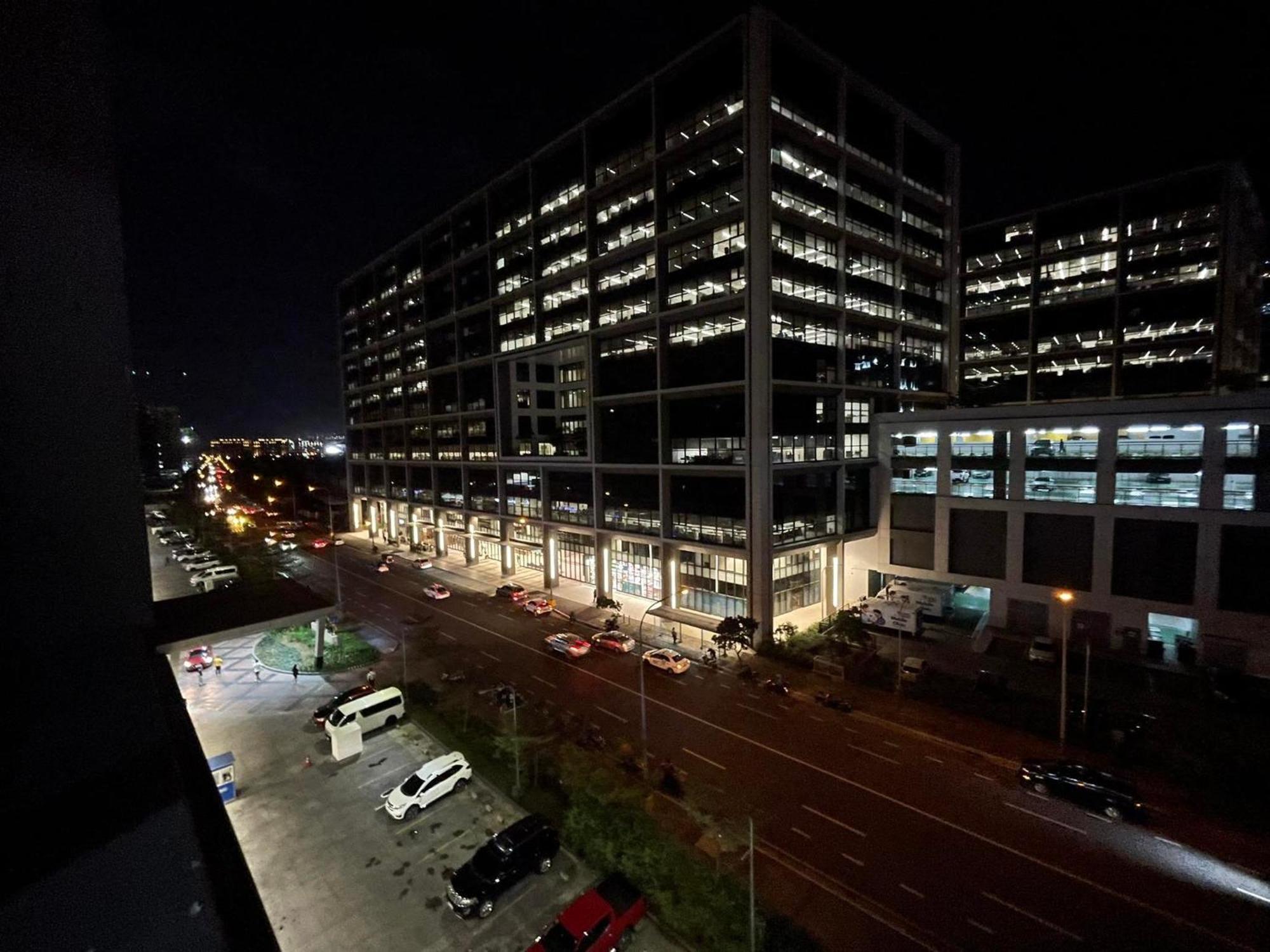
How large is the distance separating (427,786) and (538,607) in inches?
875

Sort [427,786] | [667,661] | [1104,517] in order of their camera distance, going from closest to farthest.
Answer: [427,786] < [667,661] < [1104,517]

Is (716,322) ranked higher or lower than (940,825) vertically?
higher

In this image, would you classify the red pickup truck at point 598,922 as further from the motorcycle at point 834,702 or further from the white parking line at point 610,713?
the motorcycle at point 834,702

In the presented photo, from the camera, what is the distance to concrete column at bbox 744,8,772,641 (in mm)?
33656

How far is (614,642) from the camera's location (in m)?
34.7

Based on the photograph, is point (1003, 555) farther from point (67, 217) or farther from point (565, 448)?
point (67, 217)

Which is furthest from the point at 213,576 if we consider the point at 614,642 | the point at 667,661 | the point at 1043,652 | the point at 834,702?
the point at 1043,652

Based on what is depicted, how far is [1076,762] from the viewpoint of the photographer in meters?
21.6

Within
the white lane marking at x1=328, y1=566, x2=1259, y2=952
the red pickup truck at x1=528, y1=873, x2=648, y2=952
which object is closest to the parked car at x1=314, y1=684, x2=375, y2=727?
the white lane marking at x1=328, y1=566, x2=1259, y2=952

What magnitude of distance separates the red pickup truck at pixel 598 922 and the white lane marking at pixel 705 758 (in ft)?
24.0

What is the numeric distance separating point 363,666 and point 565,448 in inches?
955

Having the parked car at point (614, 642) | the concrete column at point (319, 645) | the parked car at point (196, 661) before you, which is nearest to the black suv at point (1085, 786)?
the parked car at point (614, 642)

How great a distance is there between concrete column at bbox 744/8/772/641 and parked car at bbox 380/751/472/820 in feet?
64.2

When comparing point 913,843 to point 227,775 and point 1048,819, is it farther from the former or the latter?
point 227,775
